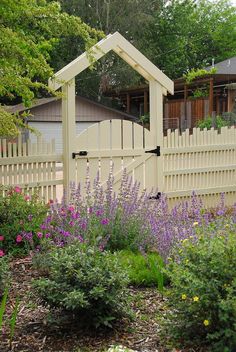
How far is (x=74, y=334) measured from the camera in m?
3.68

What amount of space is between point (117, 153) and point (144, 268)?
355 centimetres

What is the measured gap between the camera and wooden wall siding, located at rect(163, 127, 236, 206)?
358 inches

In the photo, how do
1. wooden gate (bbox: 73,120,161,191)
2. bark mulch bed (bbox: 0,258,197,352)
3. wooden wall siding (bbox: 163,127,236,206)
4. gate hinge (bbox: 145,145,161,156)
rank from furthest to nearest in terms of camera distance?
wooden wall siding (bbox: 163,127,236,206)
gate hinge (bbox: 145,145,161,156)
wooden gate (bbox: 73,120,161,191)
bark mulch bed (bbox: 0,258,197,352)

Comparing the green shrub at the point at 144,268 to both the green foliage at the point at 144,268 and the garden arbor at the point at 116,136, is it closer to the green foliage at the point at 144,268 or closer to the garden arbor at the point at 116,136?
the green foliage at the point at 144,268

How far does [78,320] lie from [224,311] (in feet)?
3.52

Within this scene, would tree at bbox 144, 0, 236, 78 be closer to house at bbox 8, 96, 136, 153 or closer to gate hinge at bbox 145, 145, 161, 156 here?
house at bbox 8, 96, 136, 153

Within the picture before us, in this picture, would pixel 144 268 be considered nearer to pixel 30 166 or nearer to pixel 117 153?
pixel 30 166

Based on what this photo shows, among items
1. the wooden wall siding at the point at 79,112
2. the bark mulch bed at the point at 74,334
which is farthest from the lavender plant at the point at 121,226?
the wooden wall siding at the point at 79,112

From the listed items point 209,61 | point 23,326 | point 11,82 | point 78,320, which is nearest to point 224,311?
point 78,320

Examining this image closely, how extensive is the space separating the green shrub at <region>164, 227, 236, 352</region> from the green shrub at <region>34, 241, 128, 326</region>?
381 mm

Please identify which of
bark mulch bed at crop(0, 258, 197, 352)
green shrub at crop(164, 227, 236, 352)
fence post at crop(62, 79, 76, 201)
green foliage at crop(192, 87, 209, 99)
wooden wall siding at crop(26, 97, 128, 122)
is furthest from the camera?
green foliage at crop(192, 87, 209, 99)

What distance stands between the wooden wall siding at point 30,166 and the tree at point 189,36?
1124 inches

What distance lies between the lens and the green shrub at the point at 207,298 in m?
3.17

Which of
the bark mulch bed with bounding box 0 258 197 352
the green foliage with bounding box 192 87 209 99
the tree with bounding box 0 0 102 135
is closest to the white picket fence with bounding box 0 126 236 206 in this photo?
the tree with bounding box 0 0 102 135
